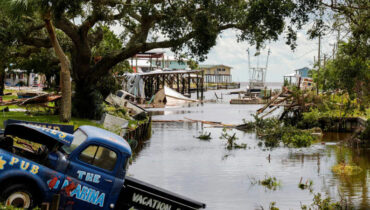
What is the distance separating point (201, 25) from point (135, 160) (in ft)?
27.2

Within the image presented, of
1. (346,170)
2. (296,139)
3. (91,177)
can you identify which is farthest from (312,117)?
(91,177)

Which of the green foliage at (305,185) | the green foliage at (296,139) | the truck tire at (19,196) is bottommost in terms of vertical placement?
the green foliage at (305,185)

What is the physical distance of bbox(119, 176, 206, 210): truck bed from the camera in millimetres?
12391

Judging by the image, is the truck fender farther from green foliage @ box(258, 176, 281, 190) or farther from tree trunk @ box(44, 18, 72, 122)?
tree trunk @ box(44, 18, 72, 122)

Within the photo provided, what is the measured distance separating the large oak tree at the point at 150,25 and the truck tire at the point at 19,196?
43.5 ft

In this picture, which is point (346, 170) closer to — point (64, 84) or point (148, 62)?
point (64, 84)

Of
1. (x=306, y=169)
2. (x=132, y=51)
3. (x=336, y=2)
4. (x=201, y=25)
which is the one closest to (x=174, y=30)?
(x=201, y=25)

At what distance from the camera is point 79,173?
488 inches

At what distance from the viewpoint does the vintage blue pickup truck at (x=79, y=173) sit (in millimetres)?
11797

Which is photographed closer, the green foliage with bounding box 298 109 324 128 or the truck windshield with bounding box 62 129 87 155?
the truck windshield with bounding box 62 129 87 155

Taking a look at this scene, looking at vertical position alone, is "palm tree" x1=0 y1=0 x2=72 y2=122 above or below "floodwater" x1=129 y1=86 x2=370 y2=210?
above

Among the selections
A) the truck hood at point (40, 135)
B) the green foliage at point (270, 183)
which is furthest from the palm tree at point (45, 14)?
the truck hood at point (40, 135)

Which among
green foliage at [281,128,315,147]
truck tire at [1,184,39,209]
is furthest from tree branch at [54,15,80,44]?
truck tire at [1,184,39,209]

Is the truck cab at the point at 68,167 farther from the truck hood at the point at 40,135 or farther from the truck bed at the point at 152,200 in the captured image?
the truck bed at the point at 152,200
